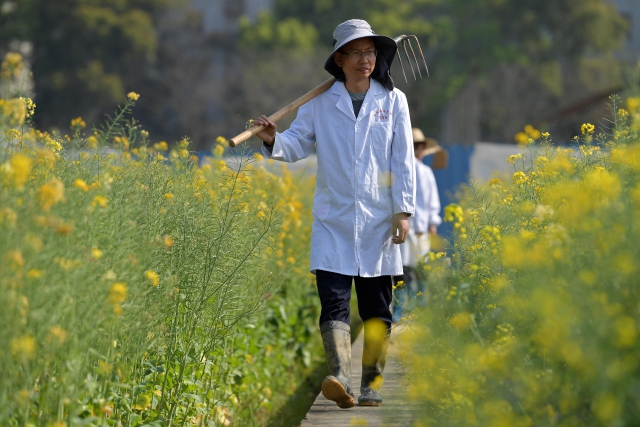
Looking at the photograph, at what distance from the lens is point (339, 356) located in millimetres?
4375

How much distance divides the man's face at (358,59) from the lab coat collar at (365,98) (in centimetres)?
7

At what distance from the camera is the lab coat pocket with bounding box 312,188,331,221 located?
4.60m

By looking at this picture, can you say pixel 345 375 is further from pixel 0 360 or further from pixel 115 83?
pixel 115 83

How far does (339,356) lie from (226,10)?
156ft

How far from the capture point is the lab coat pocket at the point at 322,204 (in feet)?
15.1

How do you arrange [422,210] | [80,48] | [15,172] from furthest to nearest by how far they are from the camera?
1. [80,48]
2. [422,210]
3. [15,172]

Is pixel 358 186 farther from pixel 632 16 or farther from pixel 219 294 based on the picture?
A: pixel 632 16

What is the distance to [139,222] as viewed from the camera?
3.67 m

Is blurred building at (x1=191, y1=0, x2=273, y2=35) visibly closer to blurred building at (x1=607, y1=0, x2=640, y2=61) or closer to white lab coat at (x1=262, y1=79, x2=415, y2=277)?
blurred building at (x1=607, y1=0, x2=640, y2=61)

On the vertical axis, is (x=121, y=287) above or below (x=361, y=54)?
below

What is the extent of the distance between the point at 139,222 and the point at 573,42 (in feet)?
120

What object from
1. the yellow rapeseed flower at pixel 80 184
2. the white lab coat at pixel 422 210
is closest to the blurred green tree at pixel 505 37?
the white lab coat at pixel 422 210

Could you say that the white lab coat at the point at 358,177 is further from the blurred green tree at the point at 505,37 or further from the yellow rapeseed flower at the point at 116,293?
the blurred green tree at the point at 505,37

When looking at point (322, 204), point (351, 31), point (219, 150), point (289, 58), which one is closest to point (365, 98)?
point (351, 31)
